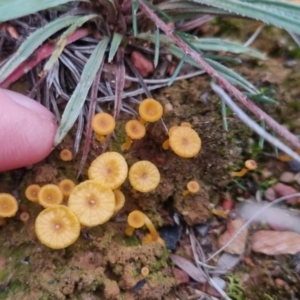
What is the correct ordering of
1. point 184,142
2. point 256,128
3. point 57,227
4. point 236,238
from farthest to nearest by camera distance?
1. point 236,238
2. point 184,142
3. point 57,227
4. point 256,128

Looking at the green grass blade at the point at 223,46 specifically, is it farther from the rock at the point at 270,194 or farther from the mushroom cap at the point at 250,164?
the rock at the point at 270,194

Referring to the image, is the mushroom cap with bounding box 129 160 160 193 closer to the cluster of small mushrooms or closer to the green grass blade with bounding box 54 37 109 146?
the cluster of small mushrooms

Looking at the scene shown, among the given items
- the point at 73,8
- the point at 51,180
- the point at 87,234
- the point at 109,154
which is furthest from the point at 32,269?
the point at 73,8

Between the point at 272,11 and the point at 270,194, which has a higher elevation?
the point at 272,11

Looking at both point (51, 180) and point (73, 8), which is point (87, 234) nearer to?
point (51, 180)

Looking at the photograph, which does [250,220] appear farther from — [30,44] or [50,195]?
[30,44]

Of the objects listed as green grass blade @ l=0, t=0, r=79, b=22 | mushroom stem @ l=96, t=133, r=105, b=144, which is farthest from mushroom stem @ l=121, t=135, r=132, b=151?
green grass blade @ l=0, t=0, r=79, b=22

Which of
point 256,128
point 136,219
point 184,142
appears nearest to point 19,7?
point 184,142
